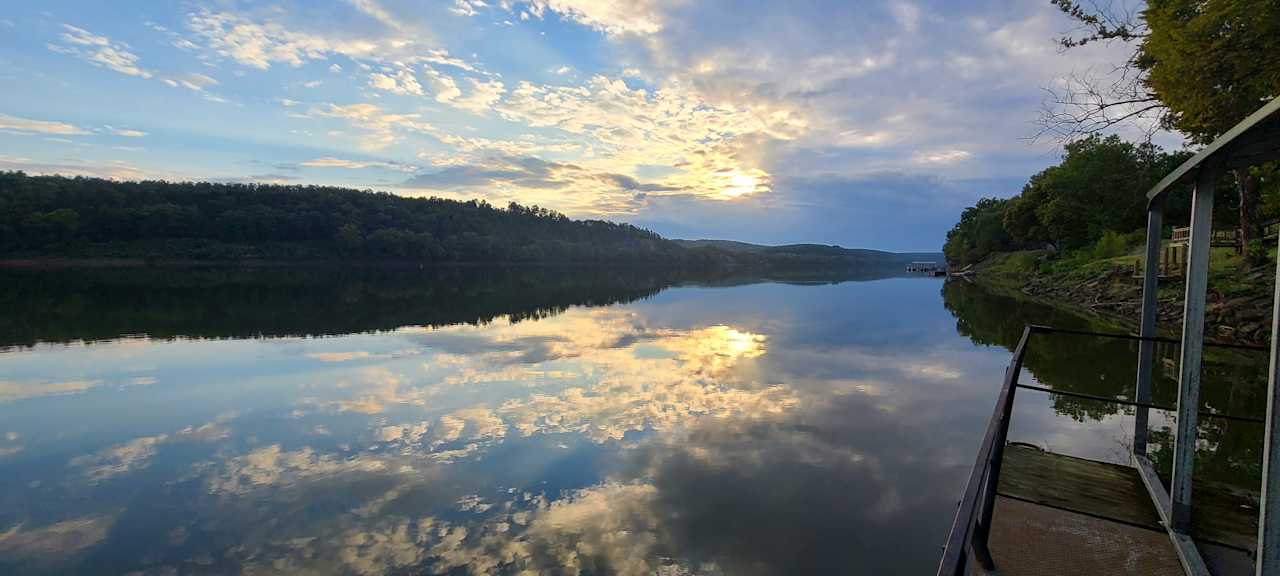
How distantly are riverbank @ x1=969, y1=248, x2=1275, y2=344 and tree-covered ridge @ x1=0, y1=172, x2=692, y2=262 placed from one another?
94191 mm

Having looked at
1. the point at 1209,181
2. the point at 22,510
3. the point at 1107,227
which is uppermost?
the point at 1107,227

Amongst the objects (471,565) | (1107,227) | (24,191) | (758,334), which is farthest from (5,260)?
(1107,227)

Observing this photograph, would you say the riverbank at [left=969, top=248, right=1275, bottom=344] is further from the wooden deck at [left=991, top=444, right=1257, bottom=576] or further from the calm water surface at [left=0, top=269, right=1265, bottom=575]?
the calm water surface at [left=0, top=269, right=1265, bottom=575]

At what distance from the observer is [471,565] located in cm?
529

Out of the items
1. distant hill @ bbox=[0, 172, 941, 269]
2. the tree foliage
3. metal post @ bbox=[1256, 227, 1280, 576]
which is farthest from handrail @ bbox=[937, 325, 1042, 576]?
distant hill @ bbox=[0, 172, 941, 269]

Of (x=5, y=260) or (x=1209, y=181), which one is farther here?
(x=5, y=260)

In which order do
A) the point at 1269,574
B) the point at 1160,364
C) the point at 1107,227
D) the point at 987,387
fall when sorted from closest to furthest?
the point at 1269,574
the point at 987,387
the point at 1160,364
the point at 1107,227

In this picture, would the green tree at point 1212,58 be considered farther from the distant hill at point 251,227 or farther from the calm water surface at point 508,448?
the distant hill at point 251,227

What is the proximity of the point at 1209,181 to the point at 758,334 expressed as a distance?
17.2 meters

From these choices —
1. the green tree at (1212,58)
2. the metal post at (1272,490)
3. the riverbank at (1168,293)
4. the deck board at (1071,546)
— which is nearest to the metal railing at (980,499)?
the deck board at (1071,546)

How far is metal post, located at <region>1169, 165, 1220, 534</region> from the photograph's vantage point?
13.6 feet

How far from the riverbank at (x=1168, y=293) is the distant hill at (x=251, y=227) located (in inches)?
3695

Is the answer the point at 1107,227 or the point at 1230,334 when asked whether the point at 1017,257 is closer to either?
the point at 1107,227

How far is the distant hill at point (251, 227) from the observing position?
82062 millimetres
